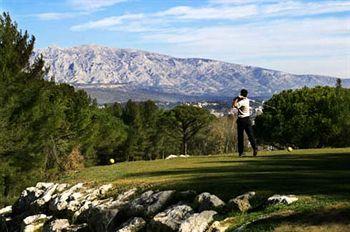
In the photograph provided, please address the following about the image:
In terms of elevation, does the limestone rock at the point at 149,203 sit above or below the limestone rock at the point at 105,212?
above

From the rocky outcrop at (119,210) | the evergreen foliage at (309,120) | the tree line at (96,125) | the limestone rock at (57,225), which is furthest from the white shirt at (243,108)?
the evergreen foliage at (309,120)

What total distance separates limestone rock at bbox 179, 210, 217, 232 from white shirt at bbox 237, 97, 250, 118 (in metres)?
8.15

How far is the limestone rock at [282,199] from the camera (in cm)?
919

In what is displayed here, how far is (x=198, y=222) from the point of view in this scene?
9.54 meters

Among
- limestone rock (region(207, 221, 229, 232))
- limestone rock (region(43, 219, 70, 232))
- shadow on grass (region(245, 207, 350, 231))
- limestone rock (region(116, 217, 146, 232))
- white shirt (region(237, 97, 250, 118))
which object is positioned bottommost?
limestone rock (region(43, 219, 70, 232))

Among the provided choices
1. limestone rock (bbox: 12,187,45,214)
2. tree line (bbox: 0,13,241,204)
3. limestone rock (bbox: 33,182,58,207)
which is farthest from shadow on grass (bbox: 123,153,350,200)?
tree line (bbox: 0,13,241,204)

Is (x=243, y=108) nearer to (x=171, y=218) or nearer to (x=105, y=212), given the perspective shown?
(x=105, y=212)

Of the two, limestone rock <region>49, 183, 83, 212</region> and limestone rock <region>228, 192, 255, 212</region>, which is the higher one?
limestone rock <region>228, 192, 255, 212</region>

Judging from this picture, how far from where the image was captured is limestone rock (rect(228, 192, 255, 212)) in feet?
31.7

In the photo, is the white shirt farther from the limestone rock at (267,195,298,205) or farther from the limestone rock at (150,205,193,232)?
the limestone rock at (267,195,298,205)

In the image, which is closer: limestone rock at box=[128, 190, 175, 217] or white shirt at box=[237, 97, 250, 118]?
limestone rock at box=[128, 190, 175, 217]

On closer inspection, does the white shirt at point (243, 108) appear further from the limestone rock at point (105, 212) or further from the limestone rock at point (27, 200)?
the limestone rock at point (27, 200)

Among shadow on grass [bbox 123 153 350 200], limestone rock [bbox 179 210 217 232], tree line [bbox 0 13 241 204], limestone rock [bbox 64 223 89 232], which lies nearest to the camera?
limestone rock [bbox 179 210 217 232]

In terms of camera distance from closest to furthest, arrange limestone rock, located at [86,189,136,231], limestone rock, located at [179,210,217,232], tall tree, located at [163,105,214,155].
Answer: limestone rock, located at [179,210,217,232], limestone rock, located at [86,189,136,231], tall tree, located at [163,105,214,155]
